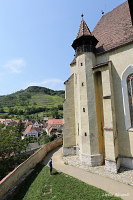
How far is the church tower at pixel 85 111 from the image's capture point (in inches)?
500

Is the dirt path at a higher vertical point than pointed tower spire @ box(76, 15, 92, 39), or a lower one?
lower

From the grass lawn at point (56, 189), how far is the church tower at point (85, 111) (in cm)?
337

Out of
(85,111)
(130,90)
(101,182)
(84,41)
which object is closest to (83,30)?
(84,41)

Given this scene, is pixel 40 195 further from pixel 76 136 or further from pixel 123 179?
pixel 76 136

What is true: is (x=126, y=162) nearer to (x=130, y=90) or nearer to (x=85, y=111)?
(x=85, y=111)

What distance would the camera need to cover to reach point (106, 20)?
55.6ft

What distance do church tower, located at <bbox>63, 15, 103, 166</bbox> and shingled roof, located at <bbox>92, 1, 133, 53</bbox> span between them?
1.40 metres

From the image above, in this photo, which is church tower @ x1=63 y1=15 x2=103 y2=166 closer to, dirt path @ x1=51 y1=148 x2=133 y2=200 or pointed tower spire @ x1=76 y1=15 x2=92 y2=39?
pointed tower spire @ x1=76 y1=15 x2=92 y2=39

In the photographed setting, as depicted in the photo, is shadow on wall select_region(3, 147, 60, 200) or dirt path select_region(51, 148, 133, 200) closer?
dirt path select_region(51, 148, 133, 200)

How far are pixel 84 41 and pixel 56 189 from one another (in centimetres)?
1475

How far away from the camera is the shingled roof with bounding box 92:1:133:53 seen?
13.0 metres

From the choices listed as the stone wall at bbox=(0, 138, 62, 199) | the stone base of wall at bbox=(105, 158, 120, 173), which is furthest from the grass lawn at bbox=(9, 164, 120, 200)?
the stone base of wall at bbox=(105, 158, 120, 173)

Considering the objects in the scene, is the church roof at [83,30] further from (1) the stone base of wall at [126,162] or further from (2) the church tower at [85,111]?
(1) the stone base of wall at [126,162]

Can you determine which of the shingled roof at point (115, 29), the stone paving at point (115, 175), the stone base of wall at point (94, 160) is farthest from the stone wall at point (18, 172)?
the shingled roof at point (115, 29)
